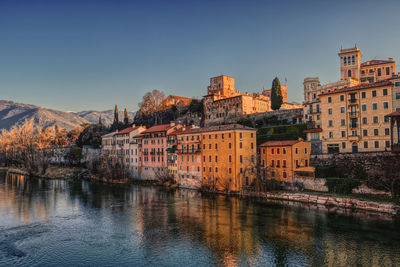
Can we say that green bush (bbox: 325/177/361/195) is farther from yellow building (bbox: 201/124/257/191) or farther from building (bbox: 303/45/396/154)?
building (bbox: 303/45/396/154)

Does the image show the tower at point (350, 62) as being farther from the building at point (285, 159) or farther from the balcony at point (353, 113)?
the building at point (285, 159)

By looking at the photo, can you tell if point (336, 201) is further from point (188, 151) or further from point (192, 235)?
point (188, 151)

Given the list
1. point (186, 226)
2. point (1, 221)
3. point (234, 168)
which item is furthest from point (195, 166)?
point (1, 221)

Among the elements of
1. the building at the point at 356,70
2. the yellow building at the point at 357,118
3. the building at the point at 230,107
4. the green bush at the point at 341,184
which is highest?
the building at the point at 356,70

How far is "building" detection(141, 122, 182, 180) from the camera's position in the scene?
5577 centimetres

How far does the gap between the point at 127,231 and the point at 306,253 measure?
15483mm

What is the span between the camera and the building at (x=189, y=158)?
48.0m

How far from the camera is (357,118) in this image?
1576 inches

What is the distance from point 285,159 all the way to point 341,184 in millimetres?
8014

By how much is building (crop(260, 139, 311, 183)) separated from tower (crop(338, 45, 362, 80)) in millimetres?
27653

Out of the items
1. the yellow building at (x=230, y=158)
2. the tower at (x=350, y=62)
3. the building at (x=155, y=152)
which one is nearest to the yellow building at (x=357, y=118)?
the yellow building at (x=230, y=158)

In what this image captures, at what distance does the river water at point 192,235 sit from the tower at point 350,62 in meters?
39.2

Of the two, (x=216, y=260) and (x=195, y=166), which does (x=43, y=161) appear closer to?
(x=195, y=166)

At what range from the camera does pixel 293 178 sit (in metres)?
39.9
